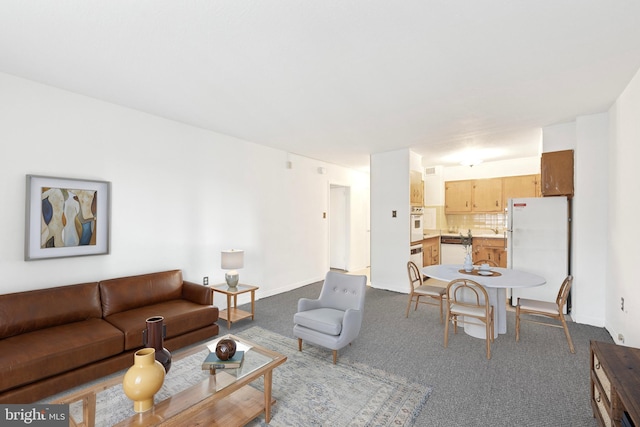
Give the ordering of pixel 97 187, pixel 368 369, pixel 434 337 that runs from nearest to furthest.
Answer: pixel 368 369
pixel 97 187
pixel 434 337

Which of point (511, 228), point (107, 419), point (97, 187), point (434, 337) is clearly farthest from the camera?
point (511, 228)

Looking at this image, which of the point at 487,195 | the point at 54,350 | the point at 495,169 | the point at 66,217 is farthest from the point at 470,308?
the point at 495,169

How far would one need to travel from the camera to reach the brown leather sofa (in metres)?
2.11

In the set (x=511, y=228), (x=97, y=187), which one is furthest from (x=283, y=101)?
(x=511, y=228)

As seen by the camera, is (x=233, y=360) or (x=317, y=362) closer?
(x=233, y=360)

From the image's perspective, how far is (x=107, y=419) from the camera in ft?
5.27

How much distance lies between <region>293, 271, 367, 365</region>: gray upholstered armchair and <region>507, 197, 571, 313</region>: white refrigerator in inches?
110

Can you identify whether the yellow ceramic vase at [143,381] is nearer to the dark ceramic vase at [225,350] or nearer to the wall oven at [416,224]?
the dark ceramic vase at [225,350]

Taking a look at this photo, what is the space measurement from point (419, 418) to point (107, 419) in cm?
192

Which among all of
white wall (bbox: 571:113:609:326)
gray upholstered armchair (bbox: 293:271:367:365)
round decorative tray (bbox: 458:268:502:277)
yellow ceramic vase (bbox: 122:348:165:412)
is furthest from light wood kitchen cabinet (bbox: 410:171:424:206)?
yellow ceramic vase (bbox: 122:348:165:412)

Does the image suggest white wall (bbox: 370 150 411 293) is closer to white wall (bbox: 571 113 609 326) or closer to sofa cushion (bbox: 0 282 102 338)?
white wall (bbox: 571 113 609 326)

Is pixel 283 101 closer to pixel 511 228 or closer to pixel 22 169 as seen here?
pixel 22 169

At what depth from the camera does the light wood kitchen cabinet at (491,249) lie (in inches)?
240

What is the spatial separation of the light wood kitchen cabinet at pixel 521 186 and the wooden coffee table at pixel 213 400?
6195 millimetres
